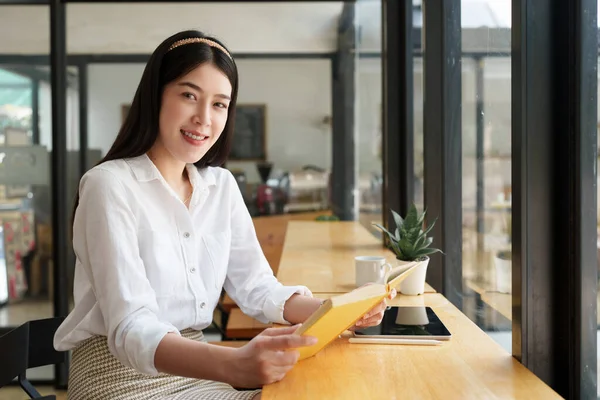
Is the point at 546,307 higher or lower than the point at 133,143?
lower

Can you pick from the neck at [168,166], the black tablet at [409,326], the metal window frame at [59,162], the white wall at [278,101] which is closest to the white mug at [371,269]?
the black tablet at [409,326]

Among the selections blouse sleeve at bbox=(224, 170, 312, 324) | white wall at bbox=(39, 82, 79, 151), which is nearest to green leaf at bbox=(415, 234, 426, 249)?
blouse sleeve at bbox=(224, 170, 312, 324)

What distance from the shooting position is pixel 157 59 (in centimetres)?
156

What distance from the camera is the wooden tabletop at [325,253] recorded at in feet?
7.06

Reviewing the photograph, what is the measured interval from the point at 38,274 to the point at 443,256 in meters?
2.53

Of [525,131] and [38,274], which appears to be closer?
[525,131]

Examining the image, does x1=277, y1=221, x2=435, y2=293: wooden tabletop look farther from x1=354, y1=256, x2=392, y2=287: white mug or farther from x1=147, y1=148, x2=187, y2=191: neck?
x1=147, y1=148, x2=187, y2=191: neck

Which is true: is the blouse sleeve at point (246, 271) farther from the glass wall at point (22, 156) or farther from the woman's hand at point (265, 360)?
the glass wall at point (22, 156)

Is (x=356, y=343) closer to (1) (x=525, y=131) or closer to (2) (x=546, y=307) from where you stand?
(2) (x=546, y=307)

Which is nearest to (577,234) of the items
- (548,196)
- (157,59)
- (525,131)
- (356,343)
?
(548,196)

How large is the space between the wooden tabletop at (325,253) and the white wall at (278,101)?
42 centimetres

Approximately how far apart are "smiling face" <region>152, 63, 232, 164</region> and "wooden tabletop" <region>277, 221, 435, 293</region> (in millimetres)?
623

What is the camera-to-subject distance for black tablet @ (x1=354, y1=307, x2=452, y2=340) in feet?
4.75

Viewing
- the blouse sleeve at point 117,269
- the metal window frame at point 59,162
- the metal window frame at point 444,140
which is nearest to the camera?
the blouse sleeve at point 117,269
